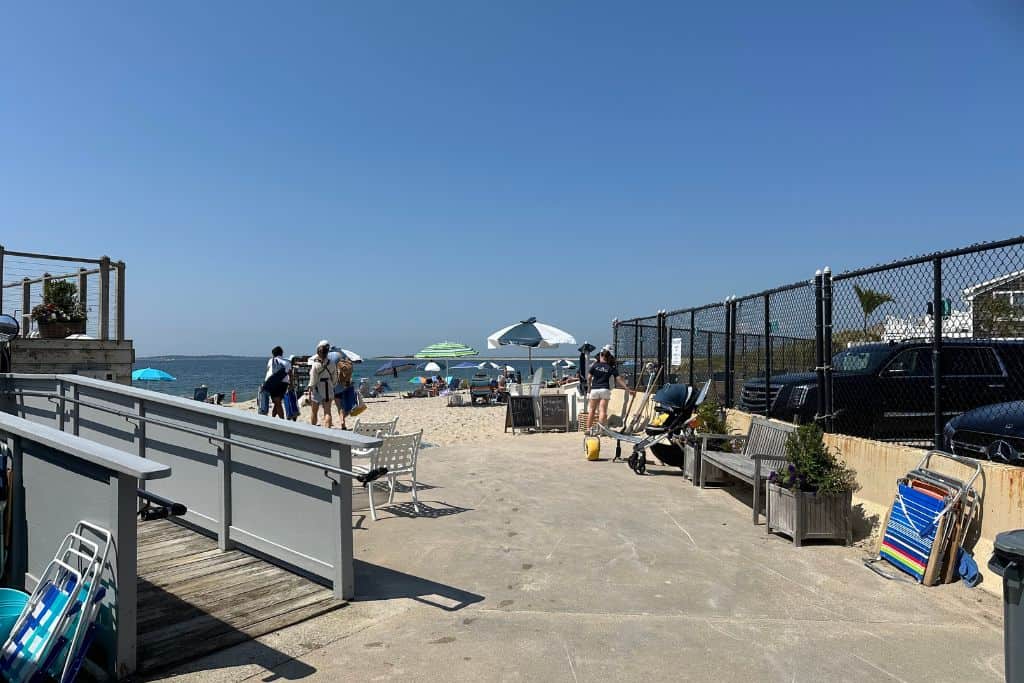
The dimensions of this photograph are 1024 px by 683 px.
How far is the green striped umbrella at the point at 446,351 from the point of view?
101ft

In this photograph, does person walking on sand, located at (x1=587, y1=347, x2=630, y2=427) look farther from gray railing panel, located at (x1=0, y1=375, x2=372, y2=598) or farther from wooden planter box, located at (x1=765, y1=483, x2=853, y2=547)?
gray railing panel, located at (x1=0, y1=375, x2=372, y2=598)

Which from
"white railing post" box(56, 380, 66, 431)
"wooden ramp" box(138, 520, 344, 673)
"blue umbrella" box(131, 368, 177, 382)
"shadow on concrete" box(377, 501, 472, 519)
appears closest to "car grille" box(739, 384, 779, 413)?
"shadow on concrete" box(377, 501, 472, 519)

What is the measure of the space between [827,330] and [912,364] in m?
1.65

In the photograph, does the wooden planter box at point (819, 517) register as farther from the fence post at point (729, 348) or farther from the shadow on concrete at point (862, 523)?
the fence post at point (729, 348)

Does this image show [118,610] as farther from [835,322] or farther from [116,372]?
[116,372]

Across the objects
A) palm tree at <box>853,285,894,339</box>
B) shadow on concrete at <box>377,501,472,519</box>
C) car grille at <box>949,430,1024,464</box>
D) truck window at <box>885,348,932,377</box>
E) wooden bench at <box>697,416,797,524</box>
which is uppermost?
palm tree at <box>853,285,894,339</box>

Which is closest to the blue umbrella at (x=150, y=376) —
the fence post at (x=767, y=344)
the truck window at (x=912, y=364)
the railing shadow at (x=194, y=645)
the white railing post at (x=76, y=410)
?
the white railing post at (x=76, y=410)

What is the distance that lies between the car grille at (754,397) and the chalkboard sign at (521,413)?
5.19 meters

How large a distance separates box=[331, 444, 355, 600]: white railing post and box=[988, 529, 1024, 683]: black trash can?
3476mm

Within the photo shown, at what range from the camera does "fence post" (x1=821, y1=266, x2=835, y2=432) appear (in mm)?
6871

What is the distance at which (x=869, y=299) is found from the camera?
21.6 ft

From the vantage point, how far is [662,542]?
595 centimetres

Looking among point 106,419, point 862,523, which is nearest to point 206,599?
point 106,419

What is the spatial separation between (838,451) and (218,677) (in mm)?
5627
